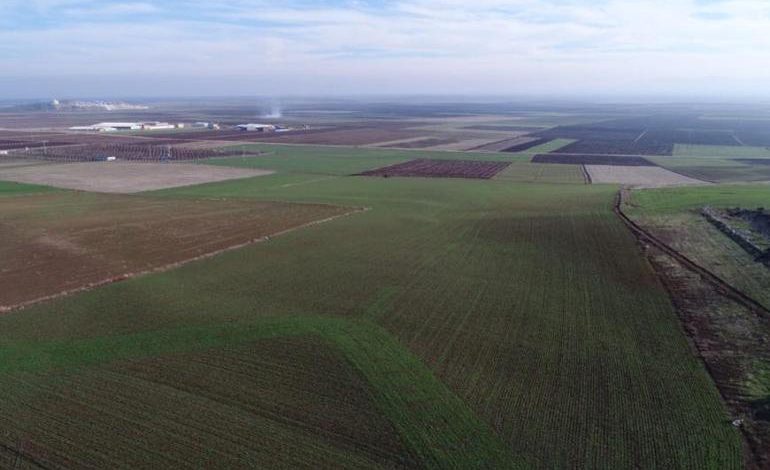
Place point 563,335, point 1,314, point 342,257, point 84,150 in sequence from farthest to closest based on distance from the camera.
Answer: point 84,150 < point 342,257 < point 1,314 < point 563,335

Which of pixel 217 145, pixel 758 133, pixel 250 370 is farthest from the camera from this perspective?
pixel 758 133

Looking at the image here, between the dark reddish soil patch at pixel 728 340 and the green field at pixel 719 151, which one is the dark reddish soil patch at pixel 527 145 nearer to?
the green field at pixel 719 151

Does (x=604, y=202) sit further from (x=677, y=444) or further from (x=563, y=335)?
(x=677, y=444)

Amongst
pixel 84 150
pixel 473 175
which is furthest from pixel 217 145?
pixel 473 175

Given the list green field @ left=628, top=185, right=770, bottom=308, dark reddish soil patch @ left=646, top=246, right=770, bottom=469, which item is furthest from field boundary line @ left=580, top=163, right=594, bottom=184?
dark reddish soil patch @ left=646, top=246, right=770, bottom=469

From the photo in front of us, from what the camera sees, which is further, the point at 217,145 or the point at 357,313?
the point at 217,145

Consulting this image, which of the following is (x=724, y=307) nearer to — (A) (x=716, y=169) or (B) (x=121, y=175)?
(A) (x=716, y=169)
